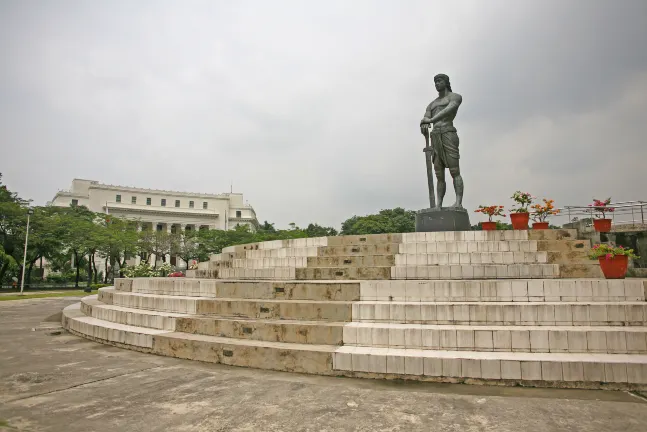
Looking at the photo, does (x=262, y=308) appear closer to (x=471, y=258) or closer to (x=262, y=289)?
(x=262, y=289)

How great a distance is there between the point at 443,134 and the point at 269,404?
964 centimetres

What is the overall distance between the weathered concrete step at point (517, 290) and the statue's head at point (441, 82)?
730cm

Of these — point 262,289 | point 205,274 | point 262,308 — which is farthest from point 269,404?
point 205,274

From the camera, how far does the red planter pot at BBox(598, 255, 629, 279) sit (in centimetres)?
652

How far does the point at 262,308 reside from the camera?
270 inches

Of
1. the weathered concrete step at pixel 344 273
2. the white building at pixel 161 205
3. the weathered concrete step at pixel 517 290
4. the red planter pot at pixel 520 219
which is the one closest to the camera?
the weathered concrete step at pixel 517 290

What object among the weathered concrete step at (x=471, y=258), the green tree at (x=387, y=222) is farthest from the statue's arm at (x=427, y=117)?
the green tree at (x=387, y=222)

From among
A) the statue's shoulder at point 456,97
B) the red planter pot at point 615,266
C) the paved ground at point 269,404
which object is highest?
the statue's shoulder at point 456,97

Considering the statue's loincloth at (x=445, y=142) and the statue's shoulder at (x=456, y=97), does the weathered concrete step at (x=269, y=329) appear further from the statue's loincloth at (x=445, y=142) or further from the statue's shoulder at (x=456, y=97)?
the statue's shoulder at (x=456, y=97)

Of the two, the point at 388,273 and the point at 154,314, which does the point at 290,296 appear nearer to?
the point at 388,273

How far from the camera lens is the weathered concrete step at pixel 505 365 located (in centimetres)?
457

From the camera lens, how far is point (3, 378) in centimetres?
→ 523

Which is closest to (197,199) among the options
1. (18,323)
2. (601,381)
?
(18,323)

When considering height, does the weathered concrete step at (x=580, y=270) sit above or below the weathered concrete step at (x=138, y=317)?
above
